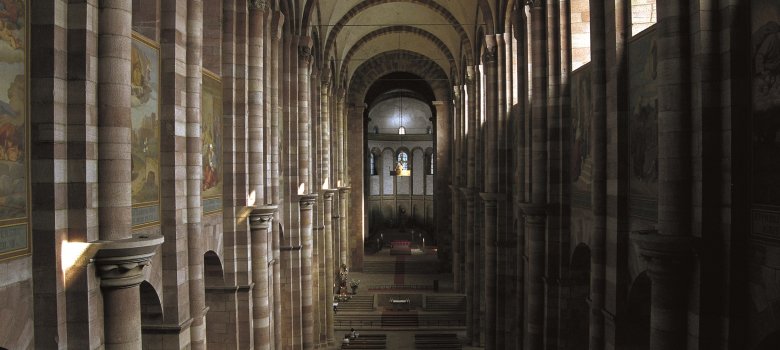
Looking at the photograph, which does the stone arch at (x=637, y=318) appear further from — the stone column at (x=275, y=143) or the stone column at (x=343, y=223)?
the stone column at (x=343, y=223)

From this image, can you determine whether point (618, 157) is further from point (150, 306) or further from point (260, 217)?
point (260, 217)

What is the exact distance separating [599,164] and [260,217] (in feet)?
29.3

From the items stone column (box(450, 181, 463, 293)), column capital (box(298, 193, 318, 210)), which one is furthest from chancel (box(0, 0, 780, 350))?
stone column (box(450, 181, 463, 293))

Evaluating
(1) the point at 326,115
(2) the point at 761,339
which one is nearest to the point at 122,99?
(2) the point at 761,339

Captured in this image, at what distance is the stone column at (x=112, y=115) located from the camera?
8.88 meters

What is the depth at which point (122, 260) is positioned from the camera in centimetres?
873

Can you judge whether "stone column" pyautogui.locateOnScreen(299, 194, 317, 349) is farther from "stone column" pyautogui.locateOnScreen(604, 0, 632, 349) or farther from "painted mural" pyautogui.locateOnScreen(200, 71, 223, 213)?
"stone column" pyautogui.locateOnScreen(604, 0, 632, 349)

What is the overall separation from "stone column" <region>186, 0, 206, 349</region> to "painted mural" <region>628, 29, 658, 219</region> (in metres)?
8.56

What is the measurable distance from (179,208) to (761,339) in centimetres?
984

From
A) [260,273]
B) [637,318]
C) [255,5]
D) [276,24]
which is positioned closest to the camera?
[637,318]

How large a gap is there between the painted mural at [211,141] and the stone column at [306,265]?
29.9 feet

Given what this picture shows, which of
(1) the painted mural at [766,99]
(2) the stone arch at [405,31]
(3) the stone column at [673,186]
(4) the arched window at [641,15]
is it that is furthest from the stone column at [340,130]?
(1) the painted mural at [766,99]

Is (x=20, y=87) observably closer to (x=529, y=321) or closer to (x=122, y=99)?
(x=122, y=99)

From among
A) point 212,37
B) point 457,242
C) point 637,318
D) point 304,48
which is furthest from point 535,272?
point 457,242
